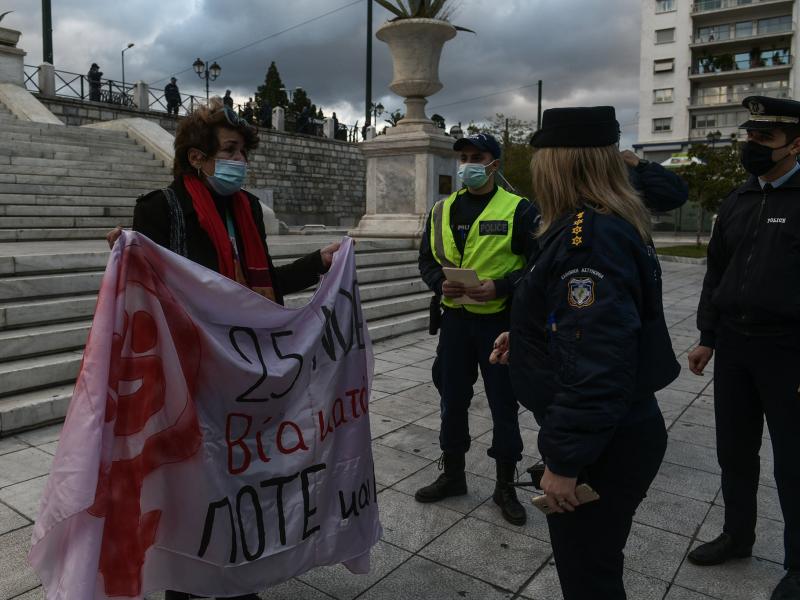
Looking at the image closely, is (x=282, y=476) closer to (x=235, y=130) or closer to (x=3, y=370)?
(x=235, y=130)

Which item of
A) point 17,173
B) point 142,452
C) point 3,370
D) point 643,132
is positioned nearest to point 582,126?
point 142,452

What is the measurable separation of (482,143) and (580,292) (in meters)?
2.15

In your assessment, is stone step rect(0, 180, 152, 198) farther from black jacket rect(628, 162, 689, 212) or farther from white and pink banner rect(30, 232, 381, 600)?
black jacket rect(628, 162, 689, 212)

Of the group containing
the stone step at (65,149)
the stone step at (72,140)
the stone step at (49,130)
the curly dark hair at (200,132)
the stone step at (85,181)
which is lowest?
the curly dark hair at (200,132)

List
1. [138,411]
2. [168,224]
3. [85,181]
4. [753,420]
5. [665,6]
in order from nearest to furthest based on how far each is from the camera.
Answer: [138,411] < [168,224] < [753,420] < [85,181] < [665,6]

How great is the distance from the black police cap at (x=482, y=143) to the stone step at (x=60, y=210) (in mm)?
9254

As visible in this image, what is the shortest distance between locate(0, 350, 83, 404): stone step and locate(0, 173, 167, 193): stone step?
310 inches

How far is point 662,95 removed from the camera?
50.8m

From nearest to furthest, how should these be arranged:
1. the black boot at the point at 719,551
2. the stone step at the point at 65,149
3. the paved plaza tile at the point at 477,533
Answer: the paved plaza tile at the point at 477,533
the black boot at the point at 719,551
the stone step at the point at 65,149

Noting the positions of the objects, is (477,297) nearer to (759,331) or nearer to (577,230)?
(759,331)

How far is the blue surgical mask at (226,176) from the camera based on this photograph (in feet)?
8.65

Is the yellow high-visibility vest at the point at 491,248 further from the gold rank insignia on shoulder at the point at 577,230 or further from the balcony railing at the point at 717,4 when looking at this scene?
the balcony railing at the point at 717,4

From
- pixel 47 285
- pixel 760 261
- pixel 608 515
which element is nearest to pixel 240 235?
pixel 608 515

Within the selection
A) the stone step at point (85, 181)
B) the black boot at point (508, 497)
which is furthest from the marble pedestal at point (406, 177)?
the black boot at point (508, 497)
